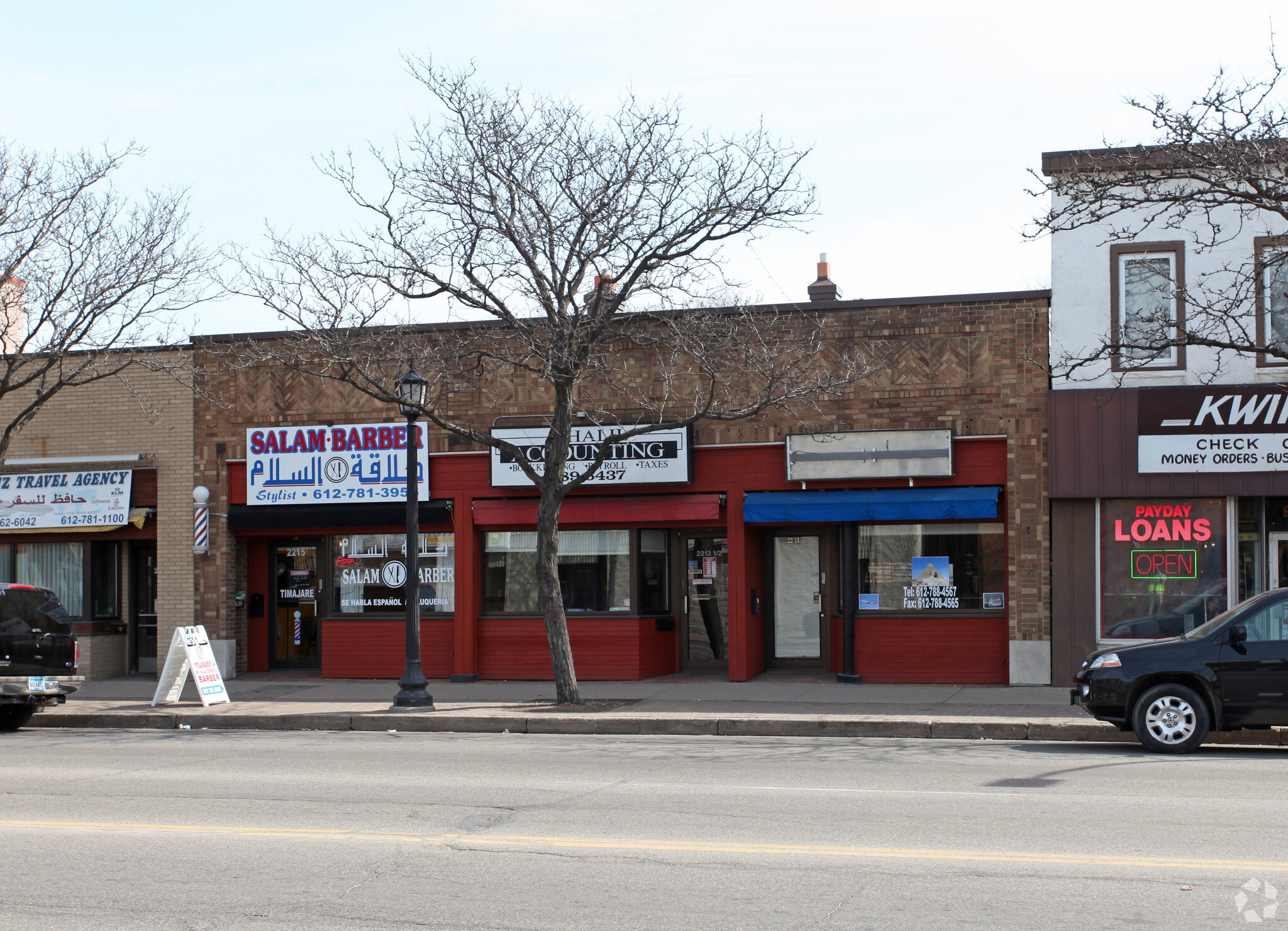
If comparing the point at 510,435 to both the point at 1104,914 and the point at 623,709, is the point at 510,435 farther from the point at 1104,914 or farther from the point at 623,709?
the point at 1104,914

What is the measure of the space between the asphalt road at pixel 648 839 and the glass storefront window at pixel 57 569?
30.6 ft

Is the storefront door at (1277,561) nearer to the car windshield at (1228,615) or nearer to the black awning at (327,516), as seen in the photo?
the car windshield at (1228,615)

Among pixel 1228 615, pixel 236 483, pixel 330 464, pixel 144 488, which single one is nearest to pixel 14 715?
pixel 236 483

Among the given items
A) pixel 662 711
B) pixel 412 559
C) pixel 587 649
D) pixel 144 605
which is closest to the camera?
Result: pixel 662 711

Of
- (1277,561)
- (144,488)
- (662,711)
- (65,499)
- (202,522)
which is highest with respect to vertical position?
(144,488)

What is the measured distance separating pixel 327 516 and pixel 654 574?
5241 mm

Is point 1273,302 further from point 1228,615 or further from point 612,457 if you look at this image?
point 612,457

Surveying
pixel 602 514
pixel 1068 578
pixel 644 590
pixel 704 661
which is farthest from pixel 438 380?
pixel 1068 578

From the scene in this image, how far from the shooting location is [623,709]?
15.8 metres

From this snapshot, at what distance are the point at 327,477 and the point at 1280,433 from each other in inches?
543

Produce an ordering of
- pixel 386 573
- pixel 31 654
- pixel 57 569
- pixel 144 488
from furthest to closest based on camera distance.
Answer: pixel 57 569, pixel 144 488, pixel 386 573, pixel 31 654

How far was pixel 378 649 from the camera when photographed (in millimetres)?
20188

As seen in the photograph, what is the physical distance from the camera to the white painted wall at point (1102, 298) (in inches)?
663

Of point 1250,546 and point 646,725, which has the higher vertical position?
point 1250,546
